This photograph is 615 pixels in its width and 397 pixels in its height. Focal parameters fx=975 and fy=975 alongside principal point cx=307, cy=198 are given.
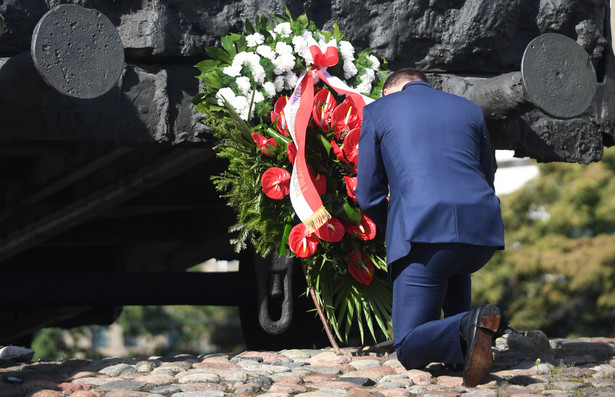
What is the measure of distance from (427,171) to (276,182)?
108 cm

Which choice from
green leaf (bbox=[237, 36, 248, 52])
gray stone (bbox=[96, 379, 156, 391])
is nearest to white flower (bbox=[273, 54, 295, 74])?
green leaf (bbox=[237, 36, 248, 52])

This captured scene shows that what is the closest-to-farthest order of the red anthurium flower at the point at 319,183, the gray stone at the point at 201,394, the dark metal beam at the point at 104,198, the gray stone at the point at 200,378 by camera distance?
the gray stone at the point at 201,394
the gray stone at the point at 200,378
the red anthurium flower at the point at 319,183
the dark metal beam at the point at 104,198

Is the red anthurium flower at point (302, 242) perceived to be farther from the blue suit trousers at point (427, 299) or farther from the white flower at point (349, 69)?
the white flower at point (349, 69)

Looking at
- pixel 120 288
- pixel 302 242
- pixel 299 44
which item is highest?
pixel 299 44

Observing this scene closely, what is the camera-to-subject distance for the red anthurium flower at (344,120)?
5.29m

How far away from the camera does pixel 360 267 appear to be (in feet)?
17.2

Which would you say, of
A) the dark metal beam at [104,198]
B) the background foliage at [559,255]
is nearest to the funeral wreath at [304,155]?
the dark metal beam at [104,198]

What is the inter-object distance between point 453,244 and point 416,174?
0.35 metres

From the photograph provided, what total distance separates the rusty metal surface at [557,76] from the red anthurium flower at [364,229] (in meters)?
1.13

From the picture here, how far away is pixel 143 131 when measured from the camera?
19.2ft

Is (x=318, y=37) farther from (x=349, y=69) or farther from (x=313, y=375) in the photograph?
(x=313, y=375)

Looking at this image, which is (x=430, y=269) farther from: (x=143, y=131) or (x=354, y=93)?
(x=143, y=131)

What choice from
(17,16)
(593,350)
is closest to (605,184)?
(593,350)

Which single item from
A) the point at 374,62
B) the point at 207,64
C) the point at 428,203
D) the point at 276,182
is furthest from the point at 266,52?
the point at 428,203
